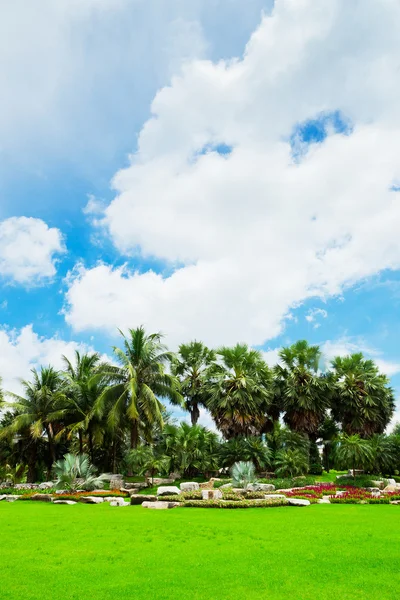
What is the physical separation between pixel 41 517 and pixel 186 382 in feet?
73.6

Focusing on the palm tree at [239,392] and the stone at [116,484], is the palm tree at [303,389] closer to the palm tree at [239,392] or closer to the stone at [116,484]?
the palm tree at [239,392]

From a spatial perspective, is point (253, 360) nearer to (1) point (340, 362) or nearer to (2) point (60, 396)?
(1) point (340, 362)

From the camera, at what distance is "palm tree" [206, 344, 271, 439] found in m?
31.6

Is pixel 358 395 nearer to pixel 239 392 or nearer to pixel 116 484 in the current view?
pixel 239 392

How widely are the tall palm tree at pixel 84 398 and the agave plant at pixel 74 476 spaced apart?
15.3ft

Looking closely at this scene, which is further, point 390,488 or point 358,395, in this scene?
point 358,395

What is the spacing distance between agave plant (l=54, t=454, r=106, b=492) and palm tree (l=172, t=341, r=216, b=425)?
12.1 metres

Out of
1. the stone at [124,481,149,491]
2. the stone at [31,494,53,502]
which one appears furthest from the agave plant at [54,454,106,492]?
the stone at [31,494,53,502]

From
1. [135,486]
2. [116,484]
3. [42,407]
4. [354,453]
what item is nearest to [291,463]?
[354,453]

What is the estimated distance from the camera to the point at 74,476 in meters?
24.5

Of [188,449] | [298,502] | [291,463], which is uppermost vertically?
[188,449]

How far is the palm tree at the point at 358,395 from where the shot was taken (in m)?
33.7

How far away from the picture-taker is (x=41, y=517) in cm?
1448

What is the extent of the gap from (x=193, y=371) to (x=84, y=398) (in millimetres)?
9154
